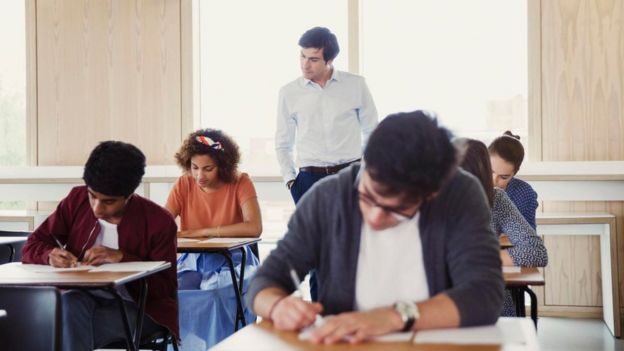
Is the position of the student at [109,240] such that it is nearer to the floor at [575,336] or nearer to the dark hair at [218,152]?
the dark hair at [218,152]

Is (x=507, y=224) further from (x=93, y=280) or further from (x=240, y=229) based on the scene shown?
(x=240, y=229)

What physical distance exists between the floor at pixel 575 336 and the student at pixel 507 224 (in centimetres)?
188

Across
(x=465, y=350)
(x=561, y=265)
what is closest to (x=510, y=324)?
(x=465, y=350)

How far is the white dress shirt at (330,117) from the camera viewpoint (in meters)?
4.79

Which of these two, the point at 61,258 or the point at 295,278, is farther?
the point at 61,258

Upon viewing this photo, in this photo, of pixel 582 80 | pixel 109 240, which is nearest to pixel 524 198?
pixel 109 240

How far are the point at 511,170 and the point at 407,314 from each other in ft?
7.28

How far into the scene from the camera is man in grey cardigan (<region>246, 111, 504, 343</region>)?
5.26ft

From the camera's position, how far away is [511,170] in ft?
12.2

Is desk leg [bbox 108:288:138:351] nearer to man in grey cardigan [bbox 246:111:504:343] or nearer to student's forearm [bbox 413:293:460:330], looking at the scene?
man in grey cardigan [bbox 246:111:504:343]

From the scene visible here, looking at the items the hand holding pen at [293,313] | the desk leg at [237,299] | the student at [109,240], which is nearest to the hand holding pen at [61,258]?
the student at [109,240]

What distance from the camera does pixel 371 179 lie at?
5.35ft

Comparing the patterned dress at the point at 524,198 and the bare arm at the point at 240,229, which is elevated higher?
the patterned dress at the point at 524,198

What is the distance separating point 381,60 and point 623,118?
1.73 m
